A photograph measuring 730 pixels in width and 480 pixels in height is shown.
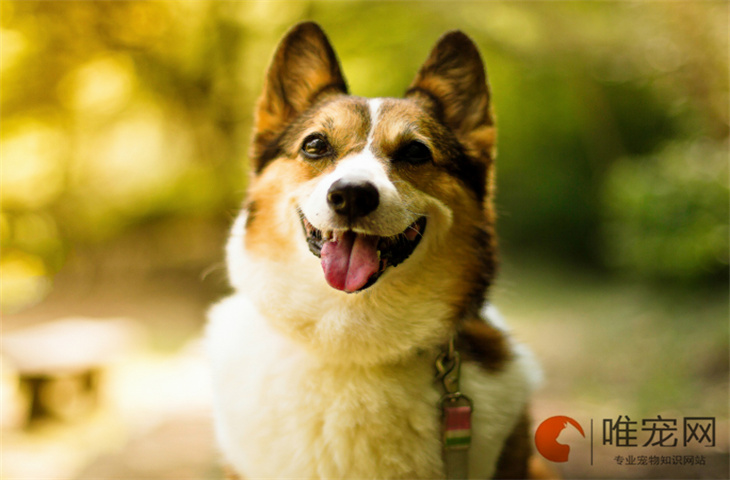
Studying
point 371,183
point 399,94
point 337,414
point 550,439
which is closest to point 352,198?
point 371,183

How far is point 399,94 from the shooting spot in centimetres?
560

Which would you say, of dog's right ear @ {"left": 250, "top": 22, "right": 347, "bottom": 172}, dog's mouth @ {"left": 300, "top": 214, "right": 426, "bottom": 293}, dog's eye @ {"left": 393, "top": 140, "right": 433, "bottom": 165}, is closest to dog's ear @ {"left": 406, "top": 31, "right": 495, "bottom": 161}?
dog's eye @ {"left": 393, "top": 140, "right": 433, "bottom": 165}

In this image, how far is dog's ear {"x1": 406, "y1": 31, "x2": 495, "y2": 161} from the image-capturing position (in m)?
2.15

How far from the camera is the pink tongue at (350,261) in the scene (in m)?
1.74

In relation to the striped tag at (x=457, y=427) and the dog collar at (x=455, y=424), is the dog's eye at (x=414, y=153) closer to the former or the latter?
the dog collar at (x=455, y=424)

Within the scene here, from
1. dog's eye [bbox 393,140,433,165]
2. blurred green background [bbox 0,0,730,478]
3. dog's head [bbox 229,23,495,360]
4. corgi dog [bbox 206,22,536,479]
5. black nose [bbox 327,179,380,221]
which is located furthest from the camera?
blurred green background [bbox 0,0,730,478]

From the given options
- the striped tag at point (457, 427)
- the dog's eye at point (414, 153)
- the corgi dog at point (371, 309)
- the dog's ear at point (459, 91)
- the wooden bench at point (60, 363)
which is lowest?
the wooden bench at point (60, 363)

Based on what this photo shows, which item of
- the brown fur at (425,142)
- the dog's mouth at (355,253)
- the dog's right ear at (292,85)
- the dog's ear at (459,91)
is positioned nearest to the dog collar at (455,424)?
the brown fur at (425,142)

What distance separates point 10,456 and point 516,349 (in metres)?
3.92

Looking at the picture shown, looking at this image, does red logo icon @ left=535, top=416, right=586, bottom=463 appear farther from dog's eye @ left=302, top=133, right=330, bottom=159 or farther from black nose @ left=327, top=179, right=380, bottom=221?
dog's eye @ left=302, top=133, right=330, bottom=159

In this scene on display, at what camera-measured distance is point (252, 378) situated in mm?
2004

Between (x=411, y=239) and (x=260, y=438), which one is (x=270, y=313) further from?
(x=411, y=239)

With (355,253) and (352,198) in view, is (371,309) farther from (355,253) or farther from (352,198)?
(352,198)

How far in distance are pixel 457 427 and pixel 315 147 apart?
1.18 meters
